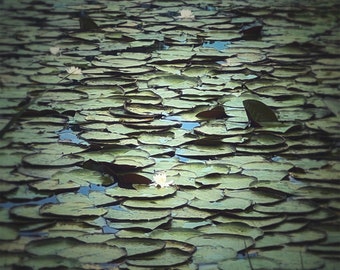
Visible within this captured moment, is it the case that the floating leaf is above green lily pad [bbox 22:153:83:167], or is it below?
Answer: above

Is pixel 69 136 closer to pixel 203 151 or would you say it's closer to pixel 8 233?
pixel 203 151

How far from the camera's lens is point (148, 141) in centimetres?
251

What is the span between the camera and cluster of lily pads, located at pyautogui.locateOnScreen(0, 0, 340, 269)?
6.15 feet

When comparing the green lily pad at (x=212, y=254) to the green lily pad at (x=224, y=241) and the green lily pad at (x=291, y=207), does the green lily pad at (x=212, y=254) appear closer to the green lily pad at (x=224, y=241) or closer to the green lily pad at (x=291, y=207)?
the green lily pad at (x=224, y=241)

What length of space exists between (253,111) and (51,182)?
2.83ft

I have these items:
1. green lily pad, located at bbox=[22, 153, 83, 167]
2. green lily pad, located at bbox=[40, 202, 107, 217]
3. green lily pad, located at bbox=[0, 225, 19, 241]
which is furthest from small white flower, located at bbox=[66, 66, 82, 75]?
green lily pad, located at bbox=[0, 225, 19, 241]

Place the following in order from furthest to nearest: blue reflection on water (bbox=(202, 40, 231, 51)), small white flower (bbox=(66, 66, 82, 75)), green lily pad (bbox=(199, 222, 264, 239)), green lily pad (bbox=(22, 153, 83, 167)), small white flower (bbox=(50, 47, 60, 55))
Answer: blue reflection on water (bbox=(202, 40, 231, 51)) < small white flower (bbox=(50, 47, 60, 55)) < small white flower (bbox=(66, 66, 82, 75)) < green lily pad (bbox=(22, 153, 83, 167)) < green lily pad (bbox=(199, 222, 264, 239))

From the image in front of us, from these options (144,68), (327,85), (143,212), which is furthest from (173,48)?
(143,212)

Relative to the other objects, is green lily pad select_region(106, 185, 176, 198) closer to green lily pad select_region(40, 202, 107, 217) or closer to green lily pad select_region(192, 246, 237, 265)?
green lily pad select_region(40, 202, 107, 217)

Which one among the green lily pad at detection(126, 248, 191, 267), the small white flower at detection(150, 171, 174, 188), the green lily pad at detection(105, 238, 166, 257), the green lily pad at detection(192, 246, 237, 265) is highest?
the small white flower at detection(150, 171, 174, 188)

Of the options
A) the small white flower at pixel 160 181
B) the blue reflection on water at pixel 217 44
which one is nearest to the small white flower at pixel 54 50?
the blue reflection on water at pixel 217 44

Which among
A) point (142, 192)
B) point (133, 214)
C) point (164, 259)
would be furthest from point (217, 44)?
point (164, 259)

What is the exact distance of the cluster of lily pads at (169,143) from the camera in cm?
187

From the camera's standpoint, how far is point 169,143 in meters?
2.49
